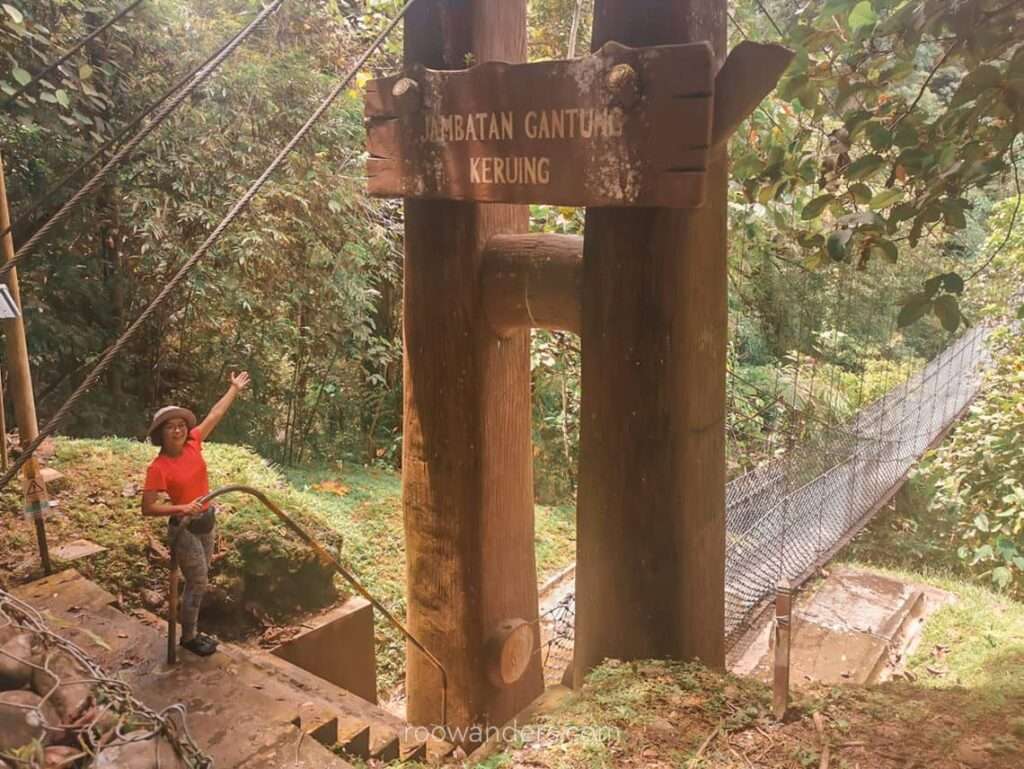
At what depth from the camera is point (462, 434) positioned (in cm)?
216

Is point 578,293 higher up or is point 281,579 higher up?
point 578,293

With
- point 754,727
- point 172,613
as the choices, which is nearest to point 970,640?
point 754,727

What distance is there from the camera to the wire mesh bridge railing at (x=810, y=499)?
3053 mm

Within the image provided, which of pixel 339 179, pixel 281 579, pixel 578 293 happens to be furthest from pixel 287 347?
pixel 578 293

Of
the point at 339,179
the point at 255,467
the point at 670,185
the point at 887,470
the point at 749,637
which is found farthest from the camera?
the point at 339,179

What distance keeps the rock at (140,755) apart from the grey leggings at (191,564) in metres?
0.90

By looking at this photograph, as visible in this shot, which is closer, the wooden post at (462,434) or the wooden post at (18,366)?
the wooden post at (462,434)

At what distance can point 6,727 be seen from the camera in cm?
130

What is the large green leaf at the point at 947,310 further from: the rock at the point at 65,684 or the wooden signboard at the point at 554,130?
the rock at the point at 65,684

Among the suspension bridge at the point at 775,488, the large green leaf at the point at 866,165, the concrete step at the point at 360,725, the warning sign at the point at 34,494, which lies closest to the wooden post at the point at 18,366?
the warning sign at the point at 34,494

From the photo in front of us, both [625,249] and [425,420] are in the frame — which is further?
[425,420]

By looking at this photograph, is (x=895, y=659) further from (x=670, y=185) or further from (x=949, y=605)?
(x=670, y=185)

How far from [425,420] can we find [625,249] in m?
0.80

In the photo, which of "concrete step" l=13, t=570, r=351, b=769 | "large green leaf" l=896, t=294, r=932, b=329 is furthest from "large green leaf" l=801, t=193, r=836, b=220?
"concrete step" l=13, t=570, r=351, b=769
